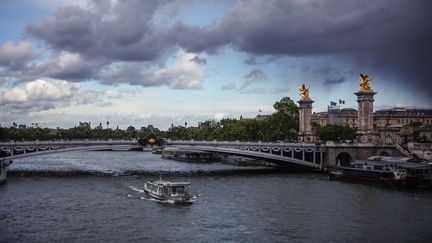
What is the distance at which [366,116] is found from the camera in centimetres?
9700

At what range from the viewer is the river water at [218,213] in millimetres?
42250

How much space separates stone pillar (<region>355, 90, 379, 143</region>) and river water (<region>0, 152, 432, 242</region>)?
25.0 m

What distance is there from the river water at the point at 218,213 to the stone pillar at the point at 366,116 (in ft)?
82.1

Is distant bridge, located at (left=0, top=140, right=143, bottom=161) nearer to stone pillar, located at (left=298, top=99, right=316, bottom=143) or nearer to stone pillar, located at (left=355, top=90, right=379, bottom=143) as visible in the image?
stone pillar, located at (left=355, top=90, right=379, bottom=143)

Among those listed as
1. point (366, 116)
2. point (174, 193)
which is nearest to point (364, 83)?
point (366, 116)

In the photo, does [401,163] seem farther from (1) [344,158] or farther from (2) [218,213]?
(2) [218,213]

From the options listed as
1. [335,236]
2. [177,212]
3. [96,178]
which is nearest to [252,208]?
[177,212]

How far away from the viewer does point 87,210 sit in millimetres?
52031

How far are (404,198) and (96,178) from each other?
134 ft

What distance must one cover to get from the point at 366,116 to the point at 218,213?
53253mm

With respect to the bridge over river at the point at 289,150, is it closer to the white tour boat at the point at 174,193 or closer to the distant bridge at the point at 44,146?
the distant bridge at the point at 44,146

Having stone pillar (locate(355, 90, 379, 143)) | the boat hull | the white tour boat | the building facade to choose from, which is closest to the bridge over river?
stone pillar (locate(355, 90, 379, 143))

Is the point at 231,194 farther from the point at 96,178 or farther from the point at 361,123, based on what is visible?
the point at 361,123

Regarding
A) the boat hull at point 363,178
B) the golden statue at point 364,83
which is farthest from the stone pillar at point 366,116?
the boat hull at point 363,178
